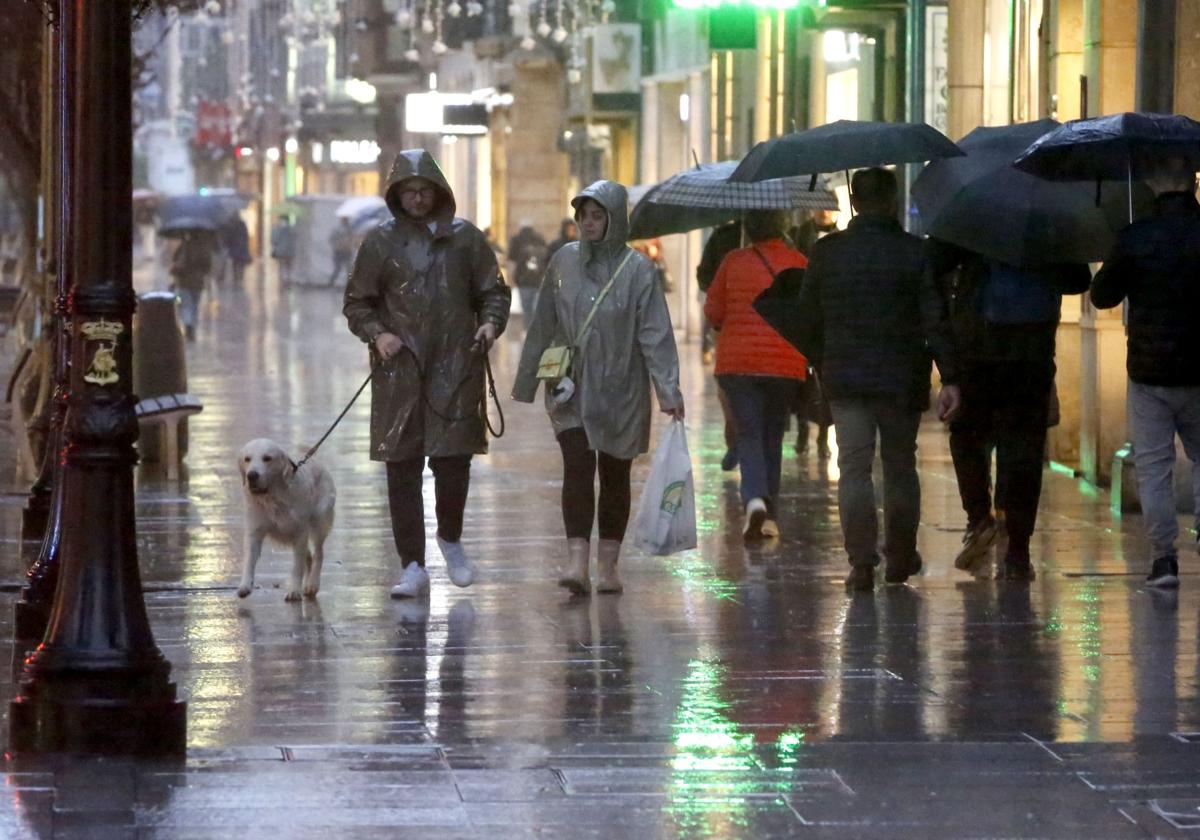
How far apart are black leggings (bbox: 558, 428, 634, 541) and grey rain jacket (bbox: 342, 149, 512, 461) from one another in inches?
17.0

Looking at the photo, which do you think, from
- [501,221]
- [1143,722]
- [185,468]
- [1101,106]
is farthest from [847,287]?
[501,221]

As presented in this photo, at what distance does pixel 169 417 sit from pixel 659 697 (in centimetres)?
833

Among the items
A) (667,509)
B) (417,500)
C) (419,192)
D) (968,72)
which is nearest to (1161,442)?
(667,509)

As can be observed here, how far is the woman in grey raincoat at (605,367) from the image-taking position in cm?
1071

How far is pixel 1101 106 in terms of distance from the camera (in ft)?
50.8

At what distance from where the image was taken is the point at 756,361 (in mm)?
13000

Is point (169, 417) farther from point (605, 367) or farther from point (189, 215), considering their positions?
point (189, 215)

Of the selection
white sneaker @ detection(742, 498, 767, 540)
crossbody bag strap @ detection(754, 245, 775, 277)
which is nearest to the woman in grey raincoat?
white sneaker @ detection(742, 498, 767, 540)

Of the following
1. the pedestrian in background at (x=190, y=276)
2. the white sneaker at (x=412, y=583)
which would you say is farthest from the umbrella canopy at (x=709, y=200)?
the pedestrian in background at (x=190, y=276)

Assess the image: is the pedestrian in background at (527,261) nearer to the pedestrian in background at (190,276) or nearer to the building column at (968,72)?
the pedestrian in background at (190,276)

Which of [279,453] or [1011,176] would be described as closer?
[279,453]

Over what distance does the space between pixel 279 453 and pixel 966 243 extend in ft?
10.1

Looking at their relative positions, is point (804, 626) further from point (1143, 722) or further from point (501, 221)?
point (501, 221)

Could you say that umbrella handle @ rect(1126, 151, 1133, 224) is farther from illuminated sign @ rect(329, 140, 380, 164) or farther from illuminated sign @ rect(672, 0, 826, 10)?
illuminated sign @ rect(329, 140, 380, 164)
